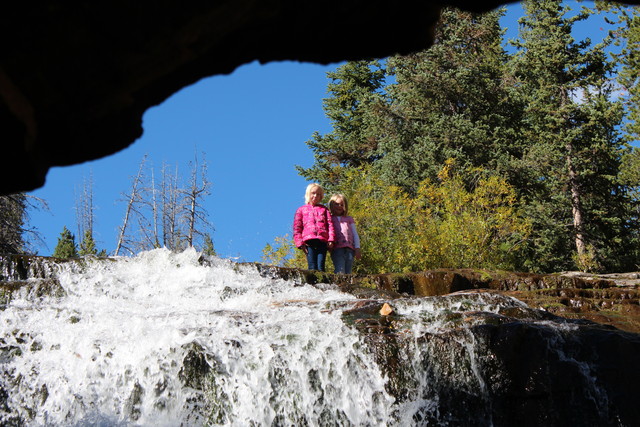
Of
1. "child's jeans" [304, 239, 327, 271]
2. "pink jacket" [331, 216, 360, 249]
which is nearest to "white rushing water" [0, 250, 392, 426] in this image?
"child's jeans" [304, 239, 327, 271]

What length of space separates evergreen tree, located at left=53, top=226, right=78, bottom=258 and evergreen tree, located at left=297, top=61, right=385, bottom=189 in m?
12.9

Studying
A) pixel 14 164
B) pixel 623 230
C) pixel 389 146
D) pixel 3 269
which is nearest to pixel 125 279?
pixel 3 269

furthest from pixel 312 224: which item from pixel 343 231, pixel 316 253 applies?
pixel 343 231

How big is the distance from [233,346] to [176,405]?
1.99ft

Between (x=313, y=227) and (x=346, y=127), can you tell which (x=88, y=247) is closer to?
(x=346, y=127)

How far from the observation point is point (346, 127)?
1244 inches

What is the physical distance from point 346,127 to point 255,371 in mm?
27056

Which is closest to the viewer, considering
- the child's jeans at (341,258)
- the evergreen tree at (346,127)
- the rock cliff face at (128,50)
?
the rock cliff face at (128,50)

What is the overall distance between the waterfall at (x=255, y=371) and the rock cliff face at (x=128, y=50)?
10.7 ft

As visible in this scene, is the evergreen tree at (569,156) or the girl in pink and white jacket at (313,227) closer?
the girl in pink and white jacket at (313,227)

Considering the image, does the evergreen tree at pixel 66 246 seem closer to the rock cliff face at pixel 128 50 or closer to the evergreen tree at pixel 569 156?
the evergreen tree at pixel 569 156

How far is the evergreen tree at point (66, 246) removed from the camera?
111ft

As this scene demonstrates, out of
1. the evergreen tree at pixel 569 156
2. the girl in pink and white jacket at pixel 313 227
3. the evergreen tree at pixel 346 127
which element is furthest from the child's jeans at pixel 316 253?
the evergreen tree at pixel 346 127

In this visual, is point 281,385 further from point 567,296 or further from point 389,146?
point 389,146
